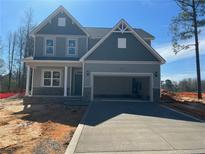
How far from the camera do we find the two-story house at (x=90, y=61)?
20.1 metres

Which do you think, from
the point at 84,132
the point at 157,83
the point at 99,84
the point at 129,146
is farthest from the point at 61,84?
the point at 129,146

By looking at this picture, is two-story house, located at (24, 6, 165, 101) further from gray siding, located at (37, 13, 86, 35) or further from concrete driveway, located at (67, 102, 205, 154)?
concrete driveway, located at (67, 102, 205, 154)

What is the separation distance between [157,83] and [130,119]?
8524 mm

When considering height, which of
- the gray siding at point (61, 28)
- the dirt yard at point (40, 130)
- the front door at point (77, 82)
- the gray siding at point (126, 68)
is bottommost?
the dirt yard at point (40, 130)

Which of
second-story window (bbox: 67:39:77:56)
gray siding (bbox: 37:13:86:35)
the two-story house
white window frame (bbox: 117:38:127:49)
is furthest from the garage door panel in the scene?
gray siding (bbox: 37:13:86:35)

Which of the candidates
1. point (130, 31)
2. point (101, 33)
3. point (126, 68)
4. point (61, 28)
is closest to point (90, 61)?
point (126, 68)

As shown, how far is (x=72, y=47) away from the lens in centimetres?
2364

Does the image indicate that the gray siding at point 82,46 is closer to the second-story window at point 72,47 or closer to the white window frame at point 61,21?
the second-story window at point 72,47

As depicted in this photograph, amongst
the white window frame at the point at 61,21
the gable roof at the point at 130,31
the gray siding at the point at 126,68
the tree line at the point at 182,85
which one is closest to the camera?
the gable roof at the point at 130,31

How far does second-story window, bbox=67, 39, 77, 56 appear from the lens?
23547 mm

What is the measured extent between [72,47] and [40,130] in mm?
13943

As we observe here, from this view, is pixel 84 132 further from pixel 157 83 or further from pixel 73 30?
pixel 73 30

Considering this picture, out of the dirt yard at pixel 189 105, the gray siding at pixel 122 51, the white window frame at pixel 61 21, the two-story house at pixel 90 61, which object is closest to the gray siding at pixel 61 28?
the two-story house at pixel 90 61

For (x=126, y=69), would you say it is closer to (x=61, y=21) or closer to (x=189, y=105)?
(x=189, y=105)
